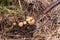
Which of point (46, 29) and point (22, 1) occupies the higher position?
point (22, 1)

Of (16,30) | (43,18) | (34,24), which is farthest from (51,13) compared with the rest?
(16,30)

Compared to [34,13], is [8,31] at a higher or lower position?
lower

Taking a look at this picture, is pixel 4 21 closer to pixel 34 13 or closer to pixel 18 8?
pixel 18 8

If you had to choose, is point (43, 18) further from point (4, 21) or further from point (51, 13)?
point (4, 21)

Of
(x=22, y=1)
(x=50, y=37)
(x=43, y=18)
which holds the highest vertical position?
(x=22, y=1)

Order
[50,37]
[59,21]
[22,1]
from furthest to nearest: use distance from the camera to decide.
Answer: [22,1] → [59,21] → [50,37]

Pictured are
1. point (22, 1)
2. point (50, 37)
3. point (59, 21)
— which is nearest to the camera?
point (50, 37)

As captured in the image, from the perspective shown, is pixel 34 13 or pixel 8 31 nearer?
pixel 8 31

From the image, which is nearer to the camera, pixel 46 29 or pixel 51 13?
pixel 46 29

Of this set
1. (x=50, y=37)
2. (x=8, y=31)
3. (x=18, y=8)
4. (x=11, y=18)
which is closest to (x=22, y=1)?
(x=18, y=8)
